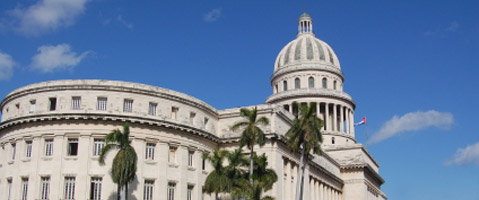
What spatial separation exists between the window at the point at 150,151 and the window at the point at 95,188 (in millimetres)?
4831

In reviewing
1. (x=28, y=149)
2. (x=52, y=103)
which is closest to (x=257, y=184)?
(x=52, y=103)

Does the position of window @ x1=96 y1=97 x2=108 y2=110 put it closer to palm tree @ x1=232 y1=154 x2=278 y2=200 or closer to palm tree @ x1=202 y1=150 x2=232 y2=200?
palm tree @ x1=202 y1=150 x2=232 y2=200

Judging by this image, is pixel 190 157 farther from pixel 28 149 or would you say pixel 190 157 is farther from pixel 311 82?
pixel 311 82

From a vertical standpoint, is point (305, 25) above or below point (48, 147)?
above

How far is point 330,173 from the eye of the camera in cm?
7569

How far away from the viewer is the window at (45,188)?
4647 centimetres

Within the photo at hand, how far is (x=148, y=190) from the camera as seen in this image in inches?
1944

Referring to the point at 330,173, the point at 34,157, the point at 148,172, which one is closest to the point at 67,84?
the point at 34,157

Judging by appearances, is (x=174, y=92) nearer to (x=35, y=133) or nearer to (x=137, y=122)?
(x=137, y=122)

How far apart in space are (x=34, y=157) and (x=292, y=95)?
2056 inches

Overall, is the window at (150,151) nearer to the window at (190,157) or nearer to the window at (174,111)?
the window at (174,111)

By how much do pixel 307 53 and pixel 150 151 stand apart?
167ft

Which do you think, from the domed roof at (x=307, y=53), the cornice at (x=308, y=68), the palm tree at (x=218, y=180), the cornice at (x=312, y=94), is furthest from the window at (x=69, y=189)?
the domed roof at (x=307, y=53)

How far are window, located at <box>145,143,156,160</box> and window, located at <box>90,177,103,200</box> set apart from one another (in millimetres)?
4831
